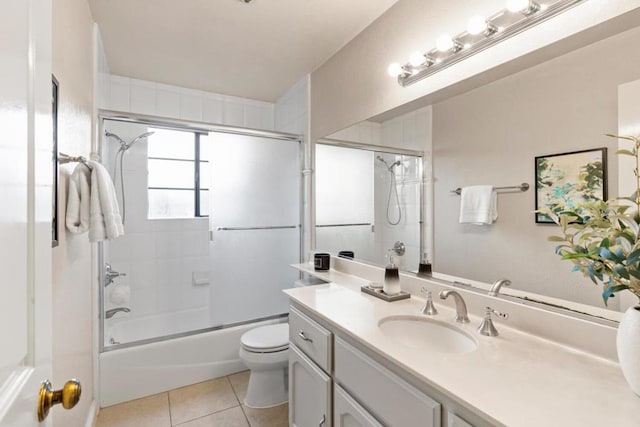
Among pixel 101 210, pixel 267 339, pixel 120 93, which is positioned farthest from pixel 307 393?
pixel 120 93

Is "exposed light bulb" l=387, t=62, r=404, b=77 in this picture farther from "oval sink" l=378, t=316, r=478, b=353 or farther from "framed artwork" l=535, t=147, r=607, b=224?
"oval sink" l=378, t=316, r=478, b=353

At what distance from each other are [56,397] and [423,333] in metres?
1.15

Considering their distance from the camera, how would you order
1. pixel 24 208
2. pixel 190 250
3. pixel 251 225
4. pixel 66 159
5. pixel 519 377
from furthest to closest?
pixel 190 250
pixel 251 225
pixel 66 159
pixel 519 377
pixel 24 208

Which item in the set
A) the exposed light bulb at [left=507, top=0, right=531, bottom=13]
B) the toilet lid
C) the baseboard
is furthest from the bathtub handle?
Result: the exposed light bulb at [left=507, top=0, right=531, bottom=13]

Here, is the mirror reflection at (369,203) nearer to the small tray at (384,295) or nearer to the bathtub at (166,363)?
the small tray at (384,295)

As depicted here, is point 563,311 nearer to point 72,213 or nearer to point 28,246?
point 28,246

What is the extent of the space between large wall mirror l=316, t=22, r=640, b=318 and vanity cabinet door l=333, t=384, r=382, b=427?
691mm

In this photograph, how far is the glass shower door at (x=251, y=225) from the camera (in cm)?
247

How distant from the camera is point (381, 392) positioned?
101 centimetres

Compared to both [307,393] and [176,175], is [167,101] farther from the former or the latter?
[307,393]

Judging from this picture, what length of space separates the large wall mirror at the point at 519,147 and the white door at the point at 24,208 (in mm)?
1376

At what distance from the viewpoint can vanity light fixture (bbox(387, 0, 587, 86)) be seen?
1067 mm

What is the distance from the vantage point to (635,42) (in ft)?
2.96

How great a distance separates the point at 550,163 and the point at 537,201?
0.13 meters
